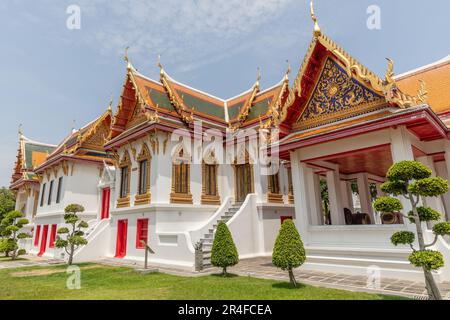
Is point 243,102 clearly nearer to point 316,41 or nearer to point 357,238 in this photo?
point 316,41

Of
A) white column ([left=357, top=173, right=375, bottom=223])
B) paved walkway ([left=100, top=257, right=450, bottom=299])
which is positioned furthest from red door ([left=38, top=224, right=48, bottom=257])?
white column ([left=357, top=173, right=375, bottom=223])

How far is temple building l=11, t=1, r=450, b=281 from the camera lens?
7.14m

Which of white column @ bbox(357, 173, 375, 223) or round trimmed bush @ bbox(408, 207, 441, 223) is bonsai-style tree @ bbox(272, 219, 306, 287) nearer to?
round trimmed bush @ bbox(408, 207, 441, 223)

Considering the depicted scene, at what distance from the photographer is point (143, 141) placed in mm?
12688

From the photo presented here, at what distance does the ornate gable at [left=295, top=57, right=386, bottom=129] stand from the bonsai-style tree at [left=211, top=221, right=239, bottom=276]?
402 cm

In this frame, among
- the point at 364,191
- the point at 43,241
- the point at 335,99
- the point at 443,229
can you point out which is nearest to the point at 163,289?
the point at 443,229

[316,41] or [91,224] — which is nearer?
[316,41]

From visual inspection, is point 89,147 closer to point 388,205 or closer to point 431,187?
point 388,205

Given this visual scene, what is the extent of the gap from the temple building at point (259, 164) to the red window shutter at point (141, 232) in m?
0.04

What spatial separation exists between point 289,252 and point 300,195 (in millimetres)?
2760

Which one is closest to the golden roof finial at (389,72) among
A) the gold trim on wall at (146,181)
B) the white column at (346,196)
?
the white column at (346,196)
